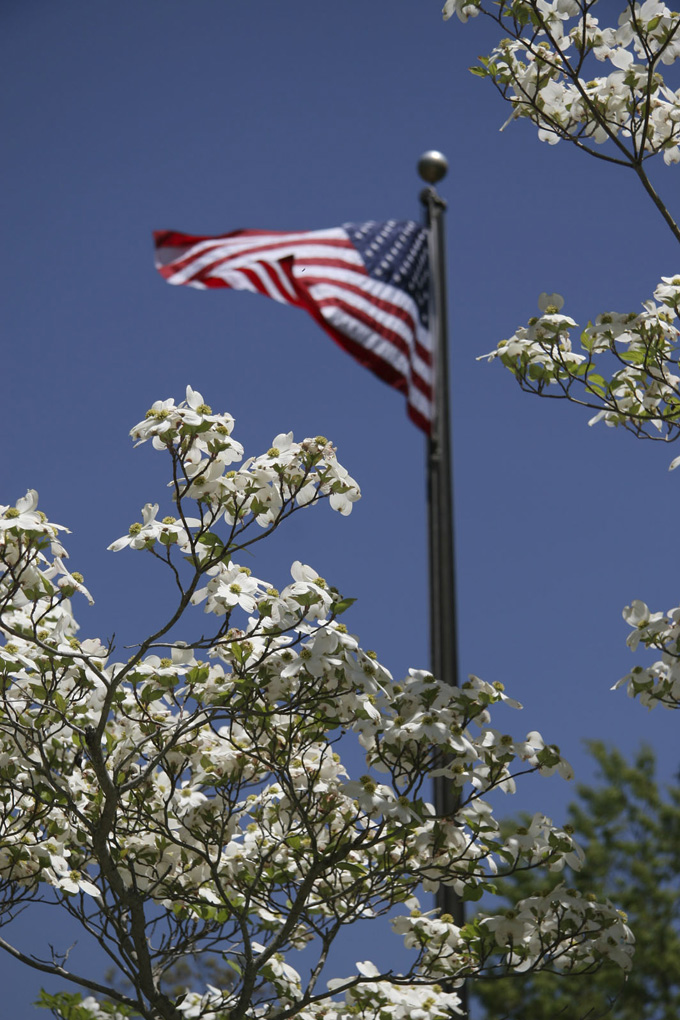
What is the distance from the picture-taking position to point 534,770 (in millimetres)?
3314

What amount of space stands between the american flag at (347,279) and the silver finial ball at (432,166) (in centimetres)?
54

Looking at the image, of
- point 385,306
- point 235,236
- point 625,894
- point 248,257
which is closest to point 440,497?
point 385,306

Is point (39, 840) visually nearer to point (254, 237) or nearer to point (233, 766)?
point (233, 766)

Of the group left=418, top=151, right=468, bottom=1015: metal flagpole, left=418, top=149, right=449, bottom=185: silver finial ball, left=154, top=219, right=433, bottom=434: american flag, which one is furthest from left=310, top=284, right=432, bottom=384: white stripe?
left=418, top=149, right=449, bottom=185: silver finial ball

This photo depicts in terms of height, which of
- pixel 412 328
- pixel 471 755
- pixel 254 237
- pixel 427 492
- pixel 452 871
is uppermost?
pixel 254 237

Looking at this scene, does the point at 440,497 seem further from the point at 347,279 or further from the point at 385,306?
the point at 347,279

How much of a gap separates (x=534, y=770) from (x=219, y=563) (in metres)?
1.29

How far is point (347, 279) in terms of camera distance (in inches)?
265

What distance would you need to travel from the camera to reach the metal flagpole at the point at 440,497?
4.32m

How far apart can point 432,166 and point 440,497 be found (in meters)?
2.86

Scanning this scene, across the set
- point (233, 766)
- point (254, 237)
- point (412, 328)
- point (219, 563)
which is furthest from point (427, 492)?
point (219, 563)

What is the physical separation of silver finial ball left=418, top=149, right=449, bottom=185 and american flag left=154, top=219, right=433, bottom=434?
0.54 meters

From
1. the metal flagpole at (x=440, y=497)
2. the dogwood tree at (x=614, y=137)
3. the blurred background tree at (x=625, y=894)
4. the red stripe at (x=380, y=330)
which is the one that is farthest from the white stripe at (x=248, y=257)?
the blurred background tree at (x=625, y=894)

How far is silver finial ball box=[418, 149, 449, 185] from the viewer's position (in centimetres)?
740
